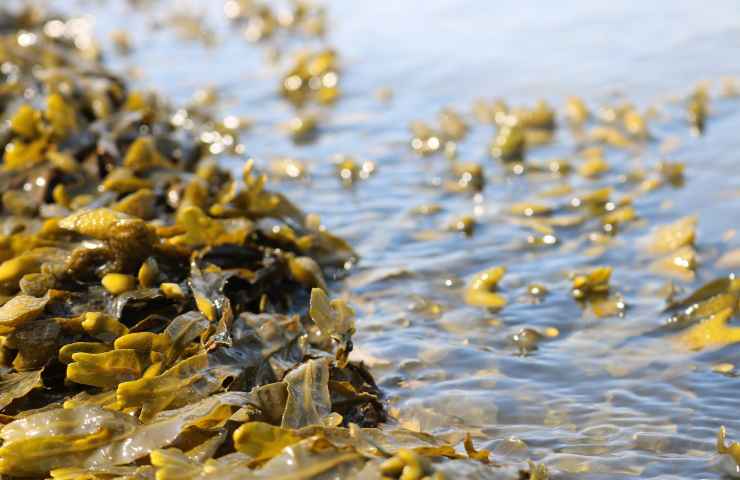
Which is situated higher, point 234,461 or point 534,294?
point 534,294

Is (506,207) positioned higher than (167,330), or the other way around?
(506,207)

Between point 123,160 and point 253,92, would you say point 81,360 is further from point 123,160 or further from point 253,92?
point 253,92

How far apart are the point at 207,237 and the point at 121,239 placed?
310 mm

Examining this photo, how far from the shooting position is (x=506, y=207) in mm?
3412

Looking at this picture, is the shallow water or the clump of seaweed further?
the shallow water

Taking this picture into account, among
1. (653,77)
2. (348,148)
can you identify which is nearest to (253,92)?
(348,148)

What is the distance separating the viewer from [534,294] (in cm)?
266

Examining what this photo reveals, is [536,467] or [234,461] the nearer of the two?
[234,461]

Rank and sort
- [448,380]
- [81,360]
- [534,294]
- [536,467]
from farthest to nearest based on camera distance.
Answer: [534,294] < [448,380] < [81,360] < [536,467]

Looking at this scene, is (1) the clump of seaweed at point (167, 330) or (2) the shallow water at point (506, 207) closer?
(1) the clump of seaweed at point (167, 330)

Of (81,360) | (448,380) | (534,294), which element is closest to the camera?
(81,360)

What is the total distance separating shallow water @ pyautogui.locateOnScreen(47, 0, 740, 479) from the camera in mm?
2020

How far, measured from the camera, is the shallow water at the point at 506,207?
2.02 metres

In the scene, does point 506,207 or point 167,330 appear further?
point 506,207
